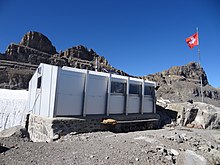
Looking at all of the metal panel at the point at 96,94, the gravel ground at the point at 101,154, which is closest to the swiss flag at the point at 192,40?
the metal panel at the point at 96,94

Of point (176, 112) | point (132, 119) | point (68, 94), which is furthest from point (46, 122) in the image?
point (176, 112)

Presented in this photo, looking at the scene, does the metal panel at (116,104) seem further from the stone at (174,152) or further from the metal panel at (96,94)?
the stone at (174,152)

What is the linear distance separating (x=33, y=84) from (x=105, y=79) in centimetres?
536

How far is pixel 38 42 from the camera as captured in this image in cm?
8888

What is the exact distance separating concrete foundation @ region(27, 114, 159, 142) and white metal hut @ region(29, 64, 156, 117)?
402 mm

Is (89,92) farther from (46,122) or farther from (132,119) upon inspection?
(132,119)

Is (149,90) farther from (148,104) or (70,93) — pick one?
(70,93)

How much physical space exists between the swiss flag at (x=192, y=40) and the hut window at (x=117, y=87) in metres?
9.93

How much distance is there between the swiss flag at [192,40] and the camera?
55.1 ft

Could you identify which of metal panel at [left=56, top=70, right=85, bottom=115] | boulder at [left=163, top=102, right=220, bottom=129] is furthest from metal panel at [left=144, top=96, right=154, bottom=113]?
metal panel at [left=56, top=70, right=85, bottom=115]

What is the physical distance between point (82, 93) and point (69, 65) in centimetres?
6864

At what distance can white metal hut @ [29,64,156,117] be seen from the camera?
913 centimetres

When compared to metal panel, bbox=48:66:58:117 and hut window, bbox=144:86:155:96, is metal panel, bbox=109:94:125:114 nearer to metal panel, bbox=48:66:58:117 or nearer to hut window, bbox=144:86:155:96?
hut window, bbox=144:86:155:96

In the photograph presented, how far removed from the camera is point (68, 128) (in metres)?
8.80
